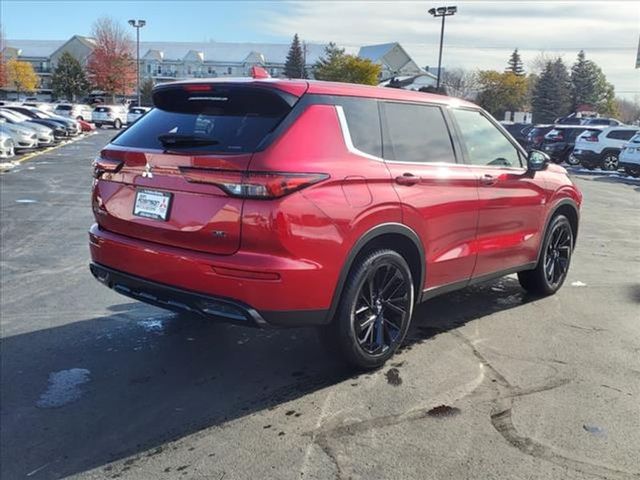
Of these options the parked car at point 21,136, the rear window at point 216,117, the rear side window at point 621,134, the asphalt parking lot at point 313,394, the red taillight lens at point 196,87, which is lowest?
the asphalt parking lot at point 313,394

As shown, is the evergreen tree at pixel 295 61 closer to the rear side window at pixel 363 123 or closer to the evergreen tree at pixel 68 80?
the evergreen tree at pixel 68 80

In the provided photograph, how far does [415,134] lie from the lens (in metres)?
4.33

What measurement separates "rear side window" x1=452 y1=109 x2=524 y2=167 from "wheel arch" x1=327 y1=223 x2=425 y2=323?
1.00 meters

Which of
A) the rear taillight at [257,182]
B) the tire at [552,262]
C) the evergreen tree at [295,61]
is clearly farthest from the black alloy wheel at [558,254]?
the evergreen tree at [295,61]

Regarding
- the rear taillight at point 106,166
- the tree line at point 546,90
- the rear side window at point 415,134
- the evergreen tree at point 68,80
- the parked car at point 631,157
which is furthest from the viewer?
the evergreen tree at point 68,80

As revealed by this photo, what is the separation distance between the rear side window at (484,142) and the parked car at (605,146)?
21881 millimetres

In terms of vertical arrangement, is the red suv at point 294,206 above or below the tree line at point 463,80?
below

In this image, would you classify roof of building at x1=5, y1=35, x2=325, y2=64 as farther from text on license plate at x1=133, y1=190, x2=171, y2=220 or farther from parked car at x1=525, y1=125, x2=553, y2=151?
text on license plate at x1=133, y1=190, x2=171, y2=220

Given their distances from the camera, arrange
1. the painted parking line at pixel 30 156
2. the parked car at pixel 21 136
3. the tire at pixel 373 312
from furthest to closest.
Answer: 1. the parked car at pixel 21 136
2. the painted parking line at pixel 30 156
3. the tire at pixel 373 312

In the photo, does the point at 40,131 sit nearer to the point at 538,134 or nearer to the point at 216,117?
the point at 538,134

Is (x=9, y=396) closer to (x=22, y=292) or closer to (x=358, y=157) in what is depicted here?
(x=22, y=292)

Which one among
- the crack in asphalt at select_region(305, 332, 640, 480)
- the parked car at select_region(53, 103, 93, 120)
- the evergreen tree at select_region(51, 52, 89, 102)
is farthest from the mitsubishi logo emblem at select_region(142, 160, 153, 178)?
the evergreen tree at select_region(51, 52, 89, 102)

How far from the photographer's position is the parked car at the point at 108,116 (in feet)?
158

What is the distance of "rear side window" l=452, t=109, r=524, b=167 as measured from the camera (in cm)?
481
